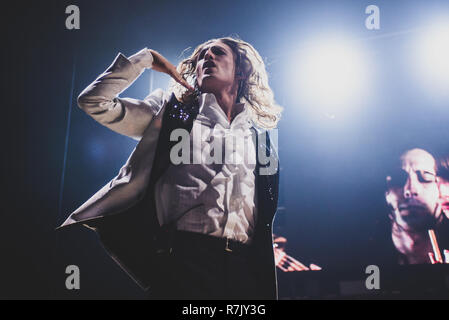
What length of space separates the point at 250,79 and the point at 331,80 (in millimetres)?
2225

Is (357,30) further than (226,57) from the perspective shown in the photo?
Yes

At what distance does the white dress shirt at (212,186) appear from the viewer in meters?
1.14

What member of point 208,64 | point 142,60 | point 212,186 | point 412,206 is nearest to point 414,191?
point 412,206

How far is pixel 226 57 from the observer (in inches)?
59.1

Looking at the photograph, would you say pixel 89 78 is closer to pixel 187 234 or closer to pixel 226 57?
pixel 226 57

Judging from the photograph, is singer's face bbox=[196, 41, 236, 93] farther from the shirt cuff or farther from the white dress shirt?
the shirt cuff

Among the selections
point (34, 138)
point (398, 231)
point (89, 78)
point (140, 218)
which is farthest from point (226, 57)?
point (398, 231)

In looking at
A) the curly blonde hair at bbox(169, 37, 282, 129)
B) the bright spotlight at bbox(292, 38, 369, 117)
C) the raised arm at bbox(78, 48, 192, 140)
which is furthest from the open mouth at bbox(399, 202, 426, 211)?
the raised arm at bbox(78, 48, 192, 140)

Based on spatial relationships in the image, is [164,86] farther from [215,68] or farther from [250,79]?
[215,68]

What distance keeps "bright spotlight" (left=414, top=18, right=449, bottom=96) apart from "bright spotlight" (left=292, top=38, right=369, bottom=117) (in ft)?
1.74

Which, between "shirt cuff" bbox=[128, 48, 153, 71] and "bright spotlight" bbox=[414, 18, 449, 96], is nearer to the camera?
"shirt cuff" bbox=[128, 48, 153, 71]

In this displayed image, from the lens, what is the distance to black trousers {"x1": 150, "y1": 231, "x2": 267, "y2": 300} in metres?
1.08

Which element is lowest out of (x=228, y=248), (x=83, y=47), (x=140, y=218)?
(x=228, y=248)
